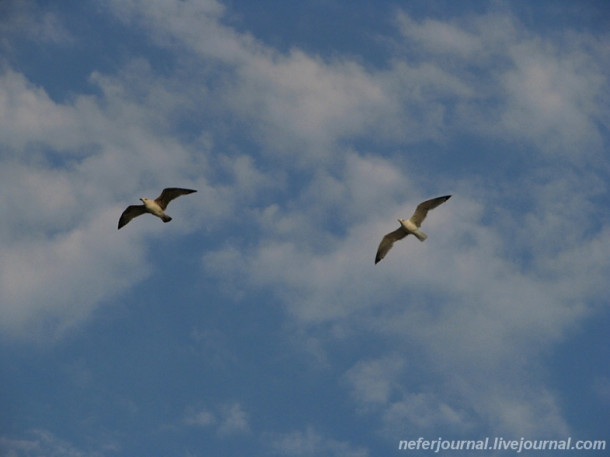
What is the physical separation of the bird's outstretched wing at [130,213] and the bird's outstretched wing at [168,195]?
195cm

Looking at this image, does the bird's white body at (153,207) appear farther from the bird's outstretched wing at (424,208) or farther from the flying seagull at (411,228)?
the bird's outstretched wing at (424,208)

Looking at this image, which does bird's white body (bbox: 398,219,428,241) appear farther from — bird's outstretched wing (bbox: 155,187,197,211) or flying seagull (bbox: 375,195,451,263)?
bird's outstretched wing (bbox: 155,187,197,211)

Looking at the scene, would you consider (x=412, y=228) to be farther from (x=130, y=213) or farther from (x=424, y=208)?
(x=130, y=213)

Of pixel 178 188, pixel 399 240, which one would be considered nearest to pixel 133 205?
pixel 178 188

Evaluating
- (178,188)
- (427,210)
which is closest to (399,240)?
(427,210)

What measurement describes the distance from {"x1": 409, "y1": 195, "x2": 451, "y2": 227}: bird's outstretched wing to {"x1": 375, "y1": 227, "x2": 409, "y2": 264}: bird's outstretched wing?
155cm

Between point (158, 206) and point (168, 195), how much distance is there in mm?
1134

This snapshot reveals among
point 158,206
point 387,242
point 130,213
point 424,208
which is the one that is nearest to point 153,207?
point 158,206

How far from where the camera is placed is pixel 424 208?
58875 mm

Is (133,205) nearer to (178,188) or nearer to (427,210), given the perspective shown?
(178,188)

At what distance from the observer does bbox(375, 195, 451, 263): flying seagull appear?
5850 cm

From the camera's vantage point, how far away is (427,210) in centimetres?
5906

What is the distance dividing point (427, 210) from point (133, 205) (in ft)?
65.6

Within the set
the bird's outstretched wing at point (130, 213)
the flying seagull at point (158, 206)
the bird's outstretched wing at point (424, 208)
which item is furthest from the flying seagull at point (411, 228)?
the bird's outstretched wing at point (130, 213)
